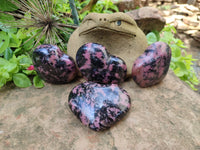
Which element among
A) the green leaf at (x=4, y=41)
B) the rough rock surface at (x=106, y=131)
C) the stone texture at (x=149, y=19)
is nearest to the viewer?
the rough rock surface at (x=106, y=131)

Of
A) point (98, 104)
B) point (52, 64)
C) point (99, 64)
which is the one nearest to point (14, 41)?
point (52, 64)

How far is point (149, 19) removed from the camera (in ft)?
6.21

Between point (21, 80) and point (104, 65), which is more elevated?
point (104, 65)

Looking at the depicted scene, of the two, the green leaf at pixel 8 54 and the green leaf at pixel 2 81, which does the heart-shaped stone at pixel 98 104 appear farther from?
the green leaf at pixel 8 54

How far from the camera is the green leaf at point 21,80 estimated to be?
3.67ft

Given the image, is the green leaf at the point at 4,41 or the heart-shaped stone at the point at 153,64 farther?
the green leaf at the point at 4,41

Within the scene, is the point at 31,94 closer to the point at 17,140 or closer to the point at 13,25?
the point at 17,140

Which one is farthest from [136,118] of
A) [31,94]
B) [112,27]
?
[31,94]

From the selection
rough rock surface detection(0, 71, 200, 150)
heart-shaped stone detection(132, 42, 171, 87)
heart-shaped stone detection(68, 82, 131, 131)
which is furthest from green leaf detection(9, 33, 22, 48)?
heart-shaped stone detection(132, 42, 171, 87)

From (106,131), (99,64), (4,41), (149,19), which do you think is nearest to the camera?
(106,131)

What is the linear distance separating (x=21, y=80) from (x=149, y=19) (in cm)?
153

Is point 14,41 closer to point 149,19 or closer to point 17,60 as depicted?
point 17,60

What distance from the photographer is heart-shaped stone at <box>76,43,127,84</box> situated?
932 millimetres

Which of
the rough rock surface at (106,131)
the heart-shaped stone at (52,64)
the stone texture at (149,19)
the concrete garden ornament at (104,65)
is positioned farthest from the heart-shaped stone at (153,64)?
the stone texture at (149,19)
